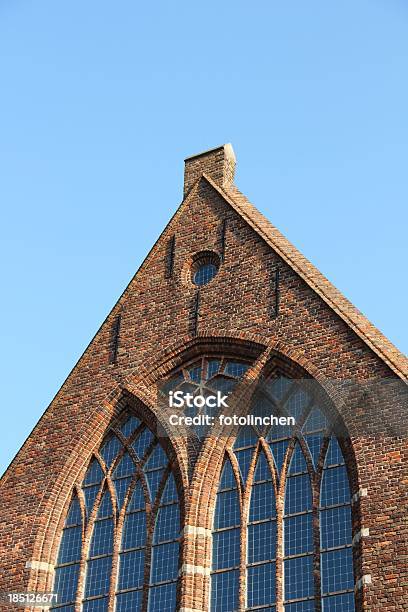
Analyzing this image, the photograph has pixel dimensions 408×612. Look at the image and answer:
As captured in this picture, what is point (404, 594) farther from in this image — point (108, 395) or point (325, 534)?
point (108, 395)

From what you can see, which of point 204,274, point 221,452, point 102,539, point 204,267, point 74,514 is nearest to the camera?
point 221,452

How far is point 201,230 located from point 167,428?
4.93 m

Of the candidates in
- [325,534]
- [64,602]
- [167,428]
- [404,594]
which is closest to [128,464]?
[167,428]

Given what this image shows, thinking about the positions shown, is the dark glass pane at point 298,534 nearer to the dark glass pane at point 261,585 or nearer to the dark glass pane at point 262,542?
the dark glass pane at point 262,542

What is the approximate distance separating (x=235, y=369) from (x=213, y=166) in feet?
19.1

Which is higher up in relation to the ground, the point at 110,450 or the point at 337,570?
the point at 110,450

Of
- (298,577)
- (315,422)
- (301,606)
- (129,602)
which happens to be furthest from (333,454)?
(129,602)

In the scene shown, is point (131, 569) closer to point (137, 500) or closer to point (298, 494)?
point (137, 500)

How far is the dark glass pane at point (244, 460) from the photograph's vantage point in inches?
968

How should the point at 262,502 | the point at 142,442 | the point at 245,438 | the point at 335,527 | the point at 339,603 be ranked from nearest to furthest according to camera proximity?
the point at 339,603, the point at 335,527, the point at 262,502, the point at 245,438, the point at 142,442

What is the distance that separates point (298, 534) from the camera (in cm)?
2327

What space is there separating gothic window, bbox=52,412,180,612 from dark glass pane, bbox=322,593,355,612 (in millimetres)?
2892

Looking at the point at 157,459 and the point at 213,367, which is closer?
the point at 157,459

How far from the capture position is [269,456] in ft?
80.5
